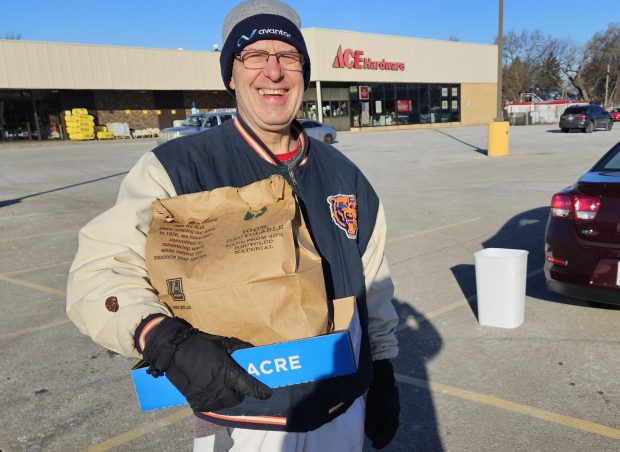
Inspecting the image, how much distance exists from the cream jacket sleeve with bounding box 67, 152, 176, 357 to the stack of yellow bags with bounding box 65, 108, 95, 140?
34203 mm

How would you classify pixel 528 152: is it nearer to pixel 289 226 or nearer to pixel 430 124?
pixel 289 226

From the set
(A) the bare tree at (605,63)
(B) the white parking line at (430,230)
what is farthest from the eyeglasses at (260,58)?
(A) the bare tree at (605,63)

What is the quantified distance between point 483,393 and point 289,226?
103 inches

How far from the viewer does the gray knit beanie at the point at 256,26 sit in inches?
63.8

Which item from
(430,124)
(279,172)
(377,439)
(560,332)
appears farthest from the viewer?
(430,124)

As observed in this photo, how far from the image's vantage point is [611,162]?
4.57m

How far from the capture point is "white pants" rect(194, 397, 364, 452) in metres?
1.56

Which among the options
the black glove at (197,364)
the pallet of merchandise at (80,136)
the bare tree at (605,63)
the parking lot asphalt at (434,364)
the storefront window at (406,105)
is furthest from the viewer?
the bare tree at (605,63)

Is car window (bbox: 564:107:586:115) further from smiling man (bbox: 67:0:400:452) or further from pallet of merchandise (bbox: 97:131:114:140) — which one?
smiling man (bbox: 67:0:400:452)

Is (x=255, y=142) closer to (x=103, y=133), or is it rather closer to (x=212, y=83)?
(x=103, y=133)

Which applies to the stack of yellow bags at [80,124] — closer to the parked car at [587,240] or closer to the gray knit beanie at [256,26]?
the parked car at [587,240]

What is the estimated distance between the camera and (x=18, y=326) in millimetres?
4766

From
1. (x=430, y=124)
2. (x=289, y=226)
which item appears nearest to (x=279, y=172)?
(x=289, y=226)

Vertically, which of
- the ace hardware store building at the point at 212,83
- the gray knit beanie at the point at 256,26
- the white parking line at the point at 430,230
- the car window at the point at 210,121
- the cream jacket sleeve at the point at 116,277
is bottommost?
the white parking line at the point at 430,230
